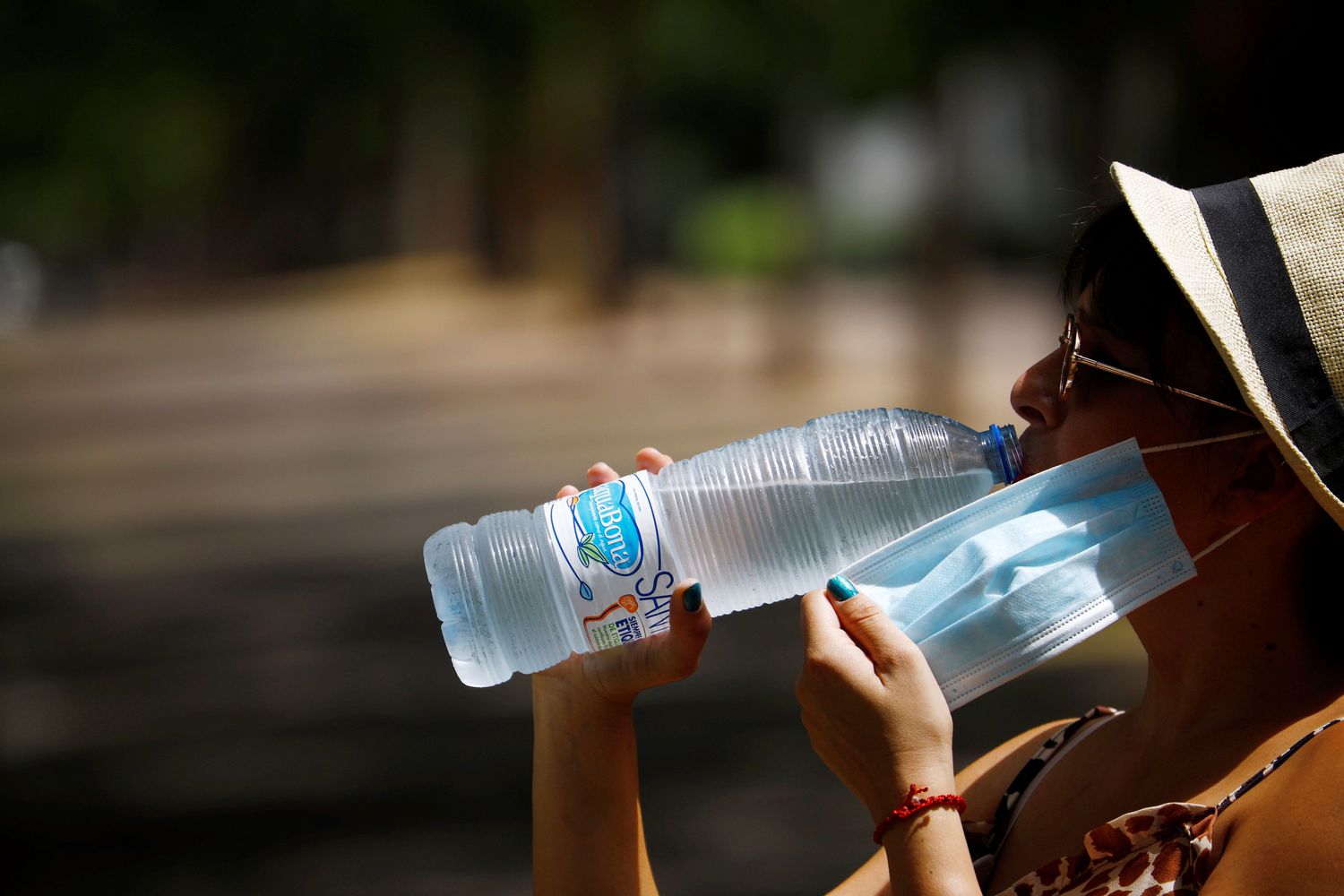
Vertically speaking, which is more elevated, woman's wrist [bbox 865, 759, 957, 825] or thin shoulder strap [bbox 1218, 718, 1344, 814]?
woman's wrist [bbox 865, 759, 957, 825]

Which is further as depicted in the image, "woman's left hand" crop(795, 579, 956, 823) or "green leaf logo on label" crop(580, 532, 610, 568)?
"green leaf logo on label" crop(580, 532, 610, 568)

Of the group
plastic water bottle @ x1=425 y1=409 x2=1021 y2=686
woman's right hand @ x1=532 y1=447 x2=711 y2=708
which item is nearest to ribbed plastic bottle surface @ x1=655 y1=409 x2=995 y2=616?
plastic water bottle @ x1=425 y1=409 x2=1021 y2=686

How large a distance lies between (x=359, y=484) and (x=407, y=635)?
613cm

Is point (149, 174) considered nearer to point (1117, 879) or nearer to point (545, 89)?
point (545, 89)

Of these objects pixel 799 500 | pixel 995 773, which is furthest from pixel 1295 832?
Result: pixel 799 500

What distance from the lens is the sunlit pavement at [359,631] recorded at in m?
5.96

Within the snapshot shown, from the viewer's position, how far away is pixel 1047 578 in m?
1.95

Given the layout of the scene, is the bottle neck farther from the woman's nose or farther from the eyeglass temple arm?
the eyeglass temple arm

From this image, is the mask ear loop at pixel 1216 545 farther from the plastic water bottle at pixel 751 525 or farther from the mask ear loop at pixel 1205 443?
the plastic water bottle at pixel 751 525

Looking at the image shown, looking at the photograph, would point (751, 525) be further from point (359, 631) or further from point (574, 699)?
point (359, 631)

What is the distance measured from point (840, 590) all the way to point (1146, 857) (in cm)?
52

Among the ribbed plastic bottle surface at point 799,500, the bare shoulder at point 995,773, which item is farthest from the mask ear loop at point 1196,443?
the bare shoulder at point 995,773

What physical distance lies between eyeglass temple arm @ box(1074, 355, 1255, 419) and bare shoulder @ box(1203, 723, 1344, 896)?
1.40 ft

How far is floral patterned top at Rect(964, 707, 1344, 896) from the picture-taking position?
1.74 meters
